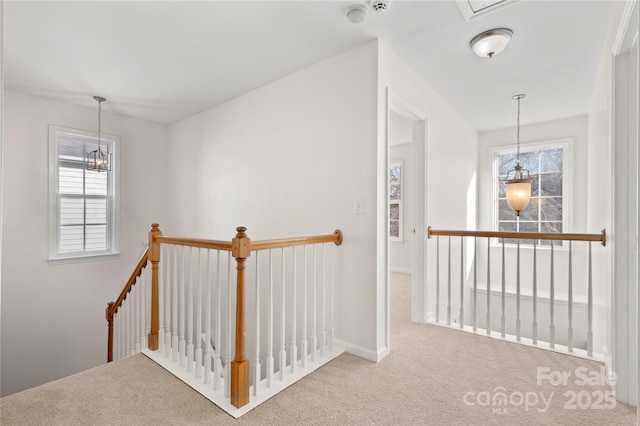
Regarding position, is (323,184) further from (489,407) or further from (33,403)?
(33,403)

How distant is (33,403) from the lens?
1.86 m

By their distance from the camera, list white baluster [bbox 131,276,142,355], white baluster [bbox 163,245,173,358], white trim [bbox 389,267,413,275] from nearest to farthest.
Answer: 1. white baluster [bbox 163,245,173,358]
2. white baluster [bbox 131,276,142,355]
3. white trim [bbox 389,267,413,275]

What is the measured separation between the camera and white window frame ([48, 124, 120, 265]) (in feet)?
12.3

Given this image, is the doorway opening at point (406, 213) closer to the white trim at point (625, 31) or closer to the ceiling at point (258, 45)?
the ceiling at point (258, 45)

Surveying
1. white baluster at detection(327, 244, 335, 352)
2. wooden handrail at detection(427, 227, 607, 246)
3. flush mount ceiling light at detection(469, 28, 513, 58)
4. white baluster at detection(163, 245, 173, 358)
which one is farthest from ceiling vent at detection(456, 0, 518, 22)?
white baluster at detection(163, 245, 173, 358)

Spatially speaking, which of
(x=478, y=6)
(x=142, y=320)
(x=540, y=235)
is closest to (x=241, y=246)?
(x=142, y=320)

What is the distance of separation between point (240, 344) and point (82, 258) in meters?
3.28

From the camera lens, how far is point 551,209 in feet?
15.6

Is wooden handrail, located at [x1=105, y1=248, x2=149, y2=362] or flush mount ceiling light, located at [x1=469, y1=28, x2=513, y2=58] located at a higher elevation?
flush mount ceiling light, located at [x1=469, y1=28, x2=513, y2=58]

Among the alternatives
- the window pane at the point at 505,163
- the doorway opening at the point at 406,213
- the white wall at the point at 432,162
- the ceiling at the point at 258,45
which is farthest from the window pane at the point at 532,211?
the doorway opening at the point at 406,213

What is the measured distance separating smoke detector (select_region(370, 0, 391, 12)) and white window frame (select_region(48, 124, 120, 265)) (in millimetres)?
3854

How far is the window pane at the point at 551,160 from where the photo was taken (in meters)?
4.68

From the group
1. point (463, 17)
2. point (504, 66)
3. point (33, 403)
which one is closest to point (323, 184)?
point (463, 17)

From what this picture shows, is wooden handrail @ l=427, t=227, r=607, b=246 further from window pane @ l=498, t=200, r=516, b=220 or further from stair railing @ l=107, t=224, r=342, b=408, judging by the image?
window pane @ l=498, t=200, r=516, b=220
